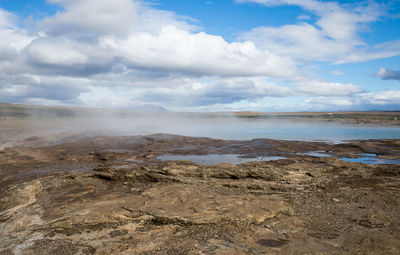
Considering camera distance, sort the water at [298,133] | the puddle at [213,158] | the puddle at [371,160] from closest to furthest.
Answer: the puddle at [371,160] < the puddle at [213,158] < the water at [298,133]

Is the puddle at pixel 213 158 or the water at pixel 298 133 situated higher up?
the water at pixel 298 133

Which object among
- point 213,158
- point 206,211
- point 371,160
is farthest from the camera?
point 213,158

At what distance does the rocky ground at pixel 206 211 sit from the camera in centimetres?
563

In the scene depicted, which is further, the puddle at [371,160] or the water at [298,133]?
the water at [298,133]

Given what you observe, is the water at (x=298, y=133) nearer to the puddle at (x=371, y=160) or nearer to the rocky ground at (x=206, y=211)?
the puddle at (x=371, y=160)

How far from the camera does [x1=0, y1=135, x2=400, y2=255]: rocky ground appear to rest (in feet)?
18.5

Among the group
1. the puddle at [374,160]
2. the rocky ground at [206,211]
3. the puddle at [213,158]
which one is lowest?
the puddle at [213,158]

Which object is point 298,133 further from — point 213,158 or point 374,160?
point 213,158

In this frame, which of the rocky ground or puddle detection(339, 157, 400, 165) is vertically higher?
the rocky ground

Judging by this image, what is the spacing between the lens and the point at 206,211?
7.03 m

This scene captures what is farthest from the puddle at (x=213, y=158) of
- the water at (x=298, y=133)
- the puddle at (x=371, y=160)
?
the water at (x=298, y=133)

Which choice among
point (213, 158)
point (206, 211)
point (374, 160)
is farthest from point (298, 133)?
point (206, 211)

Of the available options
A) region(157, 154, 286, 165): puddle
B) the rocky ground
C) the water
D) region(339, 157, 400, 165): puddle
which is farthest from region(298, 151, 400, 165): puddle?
the water

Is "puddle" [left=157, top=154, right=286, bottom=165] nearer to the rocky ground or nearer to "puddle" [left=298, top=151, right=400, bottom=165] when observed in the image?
"puddle" [left=298, top=151, right=400, bottom=165]
